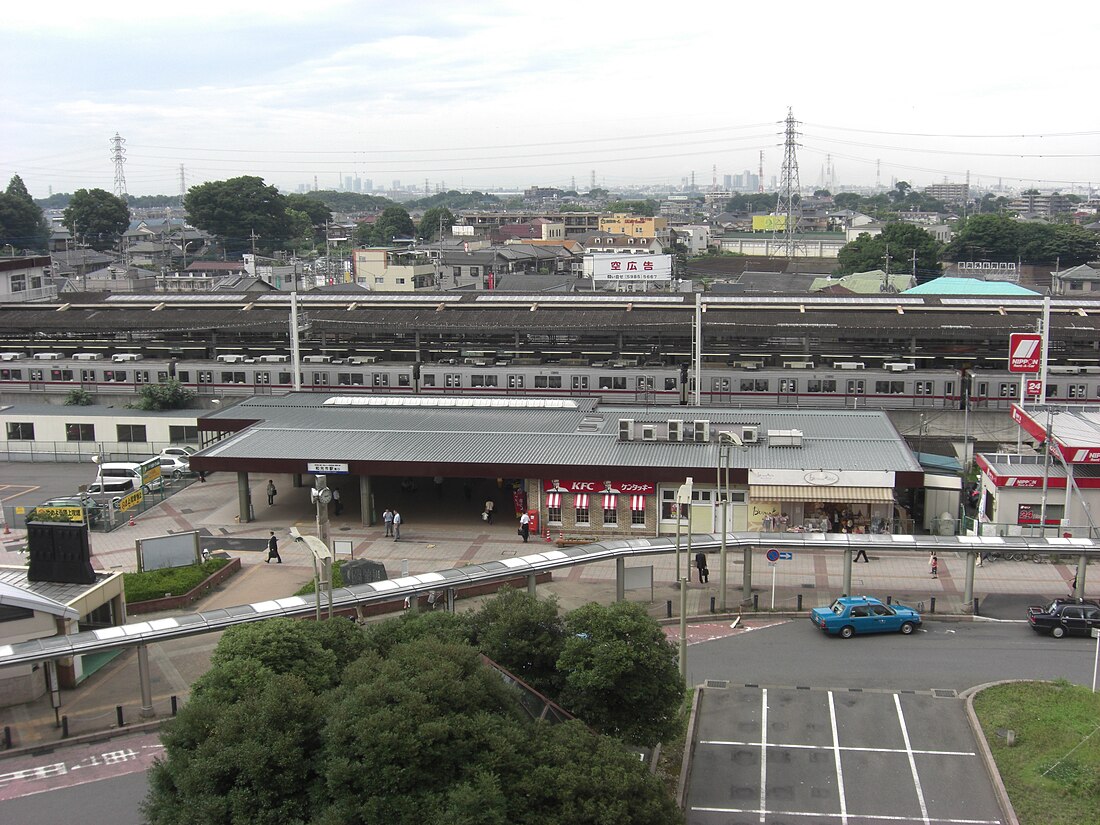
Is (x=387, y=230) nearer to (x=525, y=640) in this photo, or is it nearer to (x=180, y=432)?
(x=180, y=432)

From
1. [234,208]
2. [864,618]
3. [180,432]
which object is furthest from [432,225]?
[864,618]

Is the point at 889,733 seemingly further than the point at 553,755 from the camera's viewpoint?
Yes

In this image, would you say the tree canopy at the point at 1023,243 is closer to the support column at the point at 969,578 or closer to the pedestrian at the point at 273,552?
the support column at the point at 969,578

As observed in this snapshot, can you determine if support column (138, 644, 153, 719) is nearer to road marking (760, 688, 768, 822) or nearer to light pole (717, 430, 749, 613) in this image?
road marking (760, 688, 768, 822)

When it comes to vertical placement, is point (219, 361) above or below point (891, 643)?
above

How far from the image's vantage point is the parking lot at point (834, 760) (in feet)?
47.0

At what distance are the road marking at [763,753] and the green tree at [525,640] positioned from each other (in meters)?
3.23

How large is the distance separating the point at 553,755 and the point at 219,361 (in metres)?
37.9

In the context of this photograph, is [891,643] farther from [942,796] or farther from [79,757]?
[79,757]

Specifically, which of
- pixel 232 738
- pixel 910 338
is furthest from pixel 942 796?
pixel 910 338

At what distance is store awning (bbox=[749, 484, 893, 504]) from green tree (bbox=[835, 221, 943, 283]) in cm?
6476

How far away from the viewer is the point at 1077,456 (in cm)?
2569

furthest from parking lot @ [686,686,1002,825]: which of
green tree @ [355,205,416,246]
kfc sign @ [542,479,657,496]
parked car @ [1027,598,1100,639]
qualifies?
green tree @ [355,205,416,246]

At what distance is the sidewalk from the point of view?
728 inches
